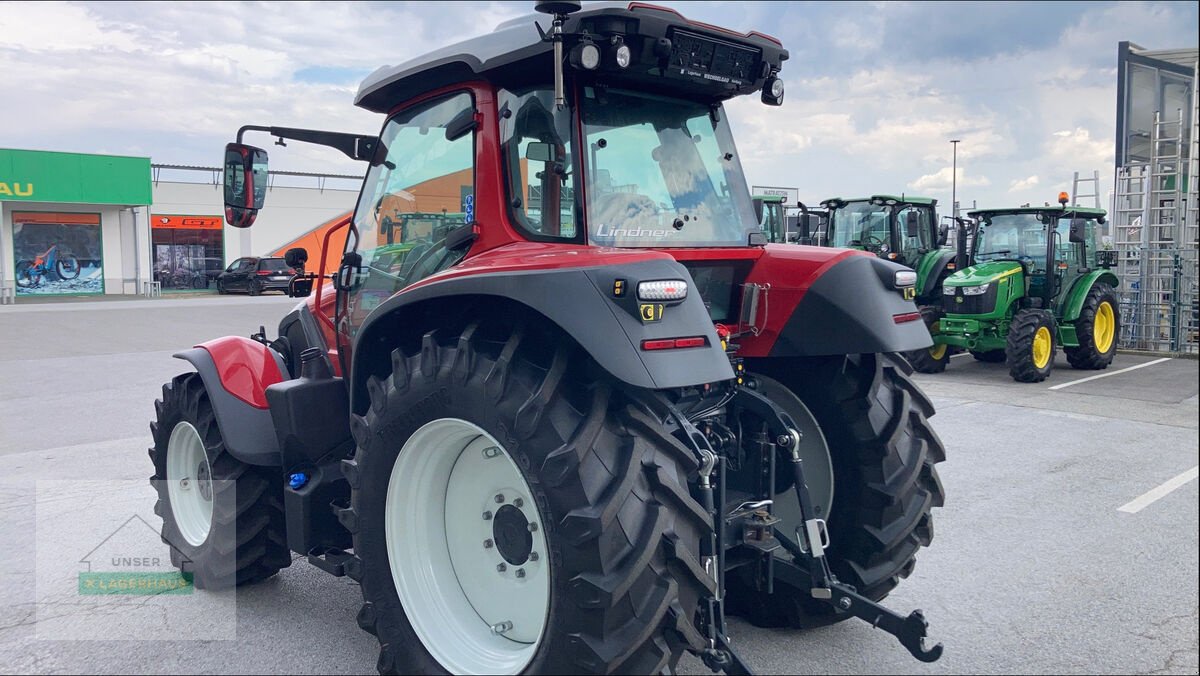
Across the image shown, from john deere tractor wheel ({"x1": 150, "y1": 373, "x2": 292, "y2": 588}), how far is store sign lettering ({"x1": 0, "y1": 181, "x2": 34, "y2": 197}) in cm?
3154

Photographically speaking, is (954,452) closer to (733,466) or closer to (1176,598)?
(1176,598)

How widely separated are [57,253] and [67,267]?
0.60 metres

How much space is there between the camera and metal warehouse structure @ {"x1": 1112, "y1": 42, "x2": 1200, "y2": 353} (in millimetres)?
13852

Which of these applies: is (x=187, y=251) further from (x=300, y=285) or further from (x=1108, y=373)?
(x=300, y=285)

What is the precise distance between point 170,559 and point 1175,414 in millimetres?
9670

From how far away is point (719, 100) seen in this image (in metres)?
3.71

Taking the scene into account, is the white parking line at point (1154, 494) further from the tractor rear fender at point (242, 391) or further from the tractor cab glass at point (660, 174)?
the tractor rear fender at point (242, 391)

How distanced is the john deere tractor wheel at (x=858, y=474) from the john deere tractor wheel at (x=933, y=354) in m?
9.55

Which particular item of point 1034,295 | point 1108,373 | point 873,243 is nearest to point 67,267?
point 873,243

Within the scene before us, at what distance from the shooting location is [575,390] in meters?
2.77

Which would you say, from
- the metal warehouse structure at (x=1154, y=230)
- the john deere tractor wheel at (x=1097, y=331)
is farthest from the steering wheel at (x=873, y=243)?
the metal warehouse structure at (x=1154, y=230)

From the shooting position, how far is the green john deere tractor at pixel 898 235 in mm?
14148

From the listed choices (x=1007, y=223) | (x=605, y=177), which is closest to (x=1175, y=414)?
(x=1007, y=223)

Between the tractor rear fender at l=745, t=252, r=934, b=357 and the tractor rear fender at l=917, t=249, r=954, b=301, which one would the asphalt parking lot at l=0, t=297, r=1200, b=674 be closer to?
the tractor rear fender at l=745, t=252, r=934, b=357
